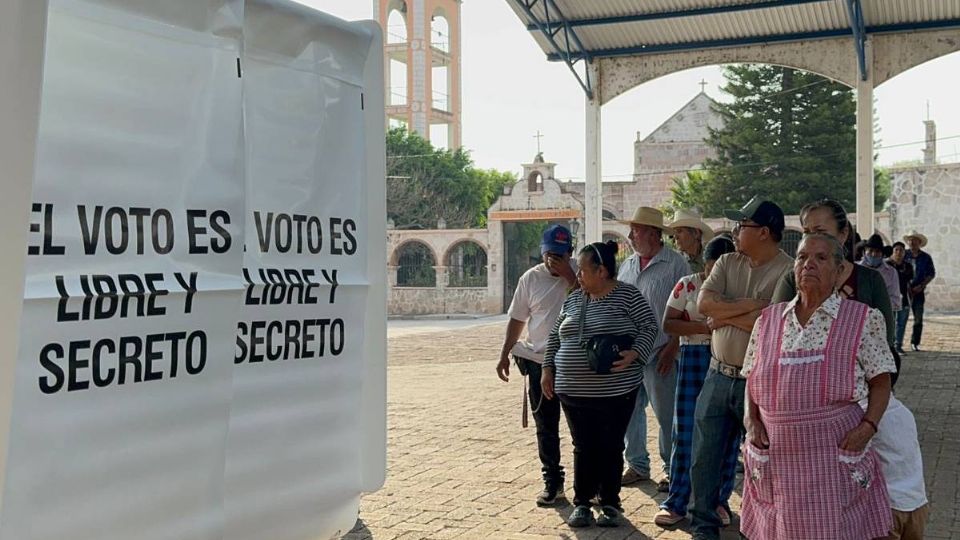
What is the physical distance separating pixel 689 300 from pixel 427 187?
1937 inches

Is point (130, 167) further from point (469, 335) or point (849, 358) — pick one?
point (469, 335)

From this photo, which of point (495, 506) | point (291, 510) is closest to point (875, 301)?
point (291, 510)

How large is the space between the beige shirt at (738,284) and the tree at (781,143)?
3741 centimetres

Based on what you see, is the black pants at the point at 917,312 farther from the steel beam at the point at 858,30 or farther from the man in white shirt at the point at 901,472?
the man in white shirt at the point at 901,472

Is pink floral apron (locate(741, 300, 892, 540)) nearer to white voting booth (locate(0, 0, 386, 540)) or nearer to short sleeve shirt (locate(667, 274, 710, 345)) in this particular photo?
white voting booth (locate(0, 0, 386, 540))

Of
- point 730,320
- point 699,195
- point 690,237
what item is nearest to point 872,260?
point 690,237

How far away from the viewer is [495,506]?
6246 millimetres

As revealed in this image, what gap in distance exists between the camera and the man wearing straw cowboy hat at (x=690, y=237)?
6883 mm

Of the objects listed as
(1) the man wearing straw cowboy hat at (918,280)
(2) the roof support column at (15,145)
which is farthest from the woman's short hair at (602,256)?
(1) the man wearing straw cowboy hat at (918,280)

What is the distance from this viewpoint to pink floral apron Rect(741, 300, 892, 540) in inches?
153

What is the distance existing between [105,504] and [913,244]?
54.9ft

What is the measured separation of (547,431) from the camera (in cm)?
639

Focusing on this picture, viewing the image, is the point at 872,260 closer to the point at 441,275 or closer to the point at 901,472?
the point at 901,472

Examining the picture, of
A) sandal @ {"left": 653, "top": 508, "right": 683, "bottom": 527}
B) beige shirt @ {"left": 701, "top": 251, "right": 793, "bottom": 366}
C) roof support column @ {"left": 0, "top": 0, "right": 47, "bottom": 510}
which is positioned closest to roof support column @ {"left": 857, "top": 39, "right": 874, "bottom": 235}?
sandal @ {"left": 653, "top": 508, "right": 683, "bottom": 527}
